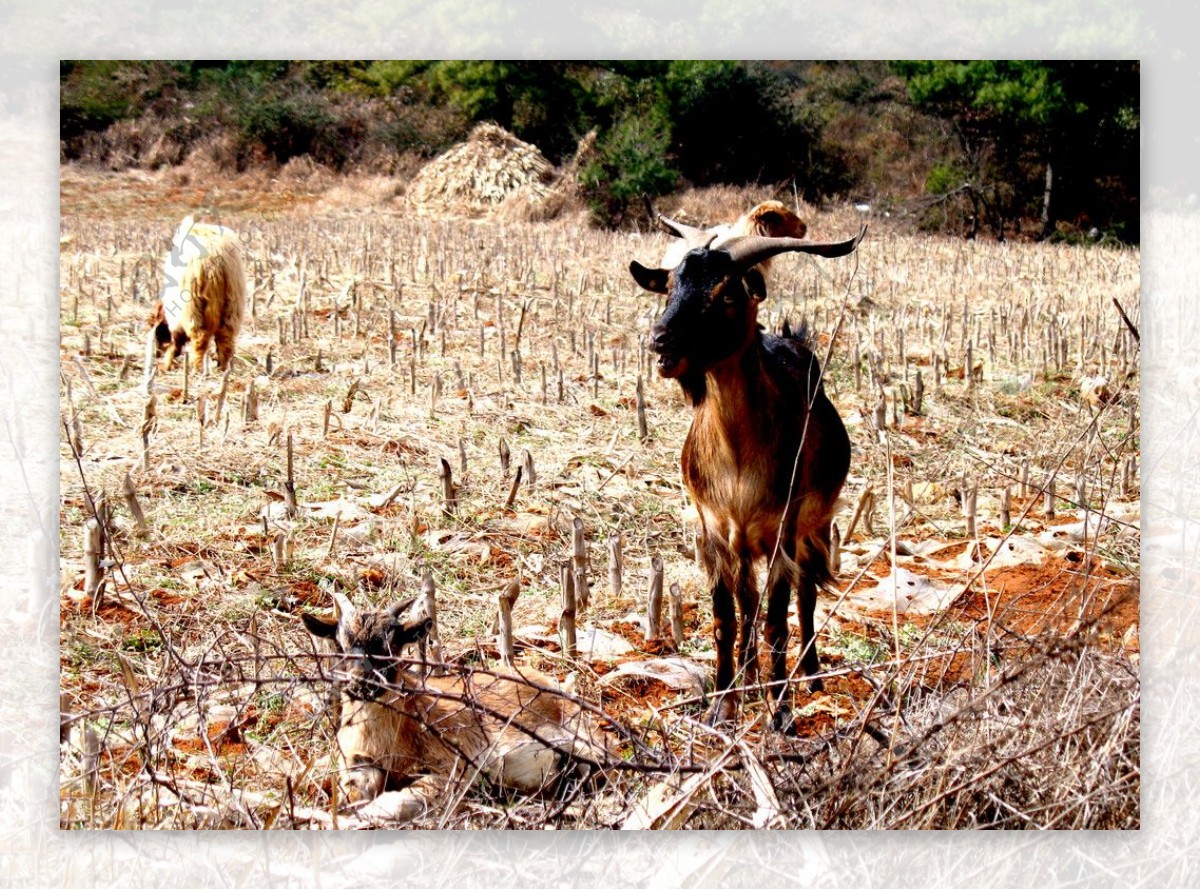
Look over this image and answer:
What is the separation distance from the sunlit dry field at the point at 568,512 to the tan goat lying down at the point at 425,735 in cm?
8

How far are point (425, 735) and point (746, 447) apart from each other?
3.92ft

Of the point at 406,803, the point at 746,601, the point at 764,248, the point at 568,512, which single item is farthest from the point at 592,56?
the point at 406,803

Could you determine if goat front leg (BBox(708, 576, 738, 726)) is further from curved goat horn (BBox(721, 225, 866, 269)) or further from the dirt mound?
the dirt mound

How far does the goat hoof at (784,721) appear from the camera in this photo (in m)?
3.69

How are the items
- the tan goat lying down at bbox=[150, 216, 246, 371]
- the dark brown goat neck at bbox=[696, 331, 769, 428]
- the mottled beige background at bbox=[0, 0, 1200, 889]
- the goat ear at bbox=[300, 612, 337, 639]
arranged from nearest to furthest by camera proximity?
the goat ear at bbox=[300, 612, 337, 639] → the mottled beige background at bbox=[0, 0, 1200, 889] → the dark brown goat neck at bbox=[696, 331, 769, 428] → the tan goat lying down at bbox=[150, 216, 246, 371]

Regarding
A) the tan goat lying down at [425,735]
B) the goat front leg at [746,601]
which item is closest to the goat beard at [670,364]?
the goat front leg at [746,601]

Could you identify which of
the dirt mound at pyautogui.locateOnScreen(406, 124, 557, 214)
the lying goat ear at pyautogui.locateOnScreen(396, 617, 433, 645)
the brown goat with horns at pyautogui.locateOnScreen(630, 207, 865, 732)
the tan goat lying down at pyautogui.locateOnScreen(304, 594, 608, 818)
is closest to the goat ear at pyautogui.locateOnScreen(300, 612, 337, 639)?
the tan goat lying down at pyautogui.locateOnScreen(304, 594, 608, 818)

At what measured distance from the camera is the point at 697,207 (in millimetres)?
4715

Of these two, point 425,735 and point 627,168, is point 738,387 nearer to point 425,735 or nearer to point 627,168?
point 425,735

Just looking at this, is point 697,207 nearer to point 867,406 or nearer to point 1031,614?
point 867,406

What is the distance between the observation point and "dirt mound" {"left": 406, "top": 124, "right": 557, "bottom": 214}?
5.05 meters

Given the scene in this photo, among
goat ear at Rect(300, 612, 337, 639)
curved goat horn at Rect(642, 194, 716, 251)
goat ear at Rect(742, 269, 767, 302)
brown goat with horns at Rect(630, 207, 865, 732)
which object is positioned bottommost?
goat ear at Rect(300, 612, 337, 639)

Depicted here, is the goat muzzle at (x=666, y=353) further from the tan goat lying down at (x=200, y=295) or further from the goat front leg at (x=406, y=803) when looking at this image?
the tan goat lying down at (x=200, y=295)

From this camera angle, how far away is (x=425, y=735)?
3580 mm
